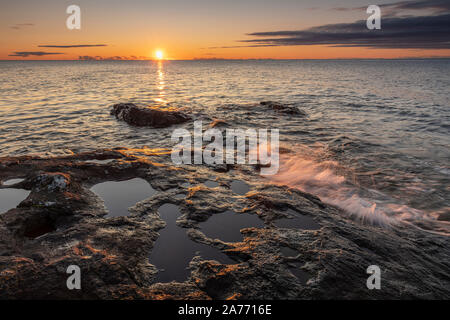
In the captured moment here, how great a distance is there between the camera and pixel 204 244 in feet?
Result: 12.2

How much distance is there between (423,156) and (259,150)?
19.7 ft

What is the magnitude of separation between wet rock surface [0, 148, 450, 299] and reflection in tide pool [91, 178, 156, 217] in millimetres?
153

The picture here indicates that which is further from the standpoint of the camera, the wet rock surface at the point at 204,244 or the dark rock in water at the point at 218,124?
the dark rock in water at the point at 218,124

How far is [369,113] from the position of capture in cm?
1625

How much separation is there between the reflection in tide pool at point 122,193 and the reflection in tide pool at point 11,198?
1213 millimetres

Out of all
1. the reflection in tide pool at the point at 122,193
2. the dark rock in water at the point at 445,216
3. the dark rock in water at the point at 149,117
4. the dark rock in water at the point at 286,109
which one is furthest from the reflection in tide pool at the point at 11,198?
the dark rock in water at the point at 286,109

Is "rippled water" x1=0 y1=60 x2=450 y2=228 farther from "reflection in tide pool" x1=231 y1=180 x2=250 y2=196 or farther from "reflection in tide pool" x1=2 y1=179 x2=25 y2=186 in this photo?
"reflection in tide pool" x1=2 y1=179 x2=25 y2=186

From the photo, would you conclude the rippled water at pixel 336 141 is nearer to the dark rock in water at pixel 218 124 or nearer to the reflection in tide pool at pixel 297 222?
the dark rock in water at pixel 218 124

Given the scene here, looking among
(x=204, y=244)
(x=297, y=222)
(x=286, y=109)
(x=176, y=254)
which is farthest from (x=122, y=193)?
(x=286, y=109)

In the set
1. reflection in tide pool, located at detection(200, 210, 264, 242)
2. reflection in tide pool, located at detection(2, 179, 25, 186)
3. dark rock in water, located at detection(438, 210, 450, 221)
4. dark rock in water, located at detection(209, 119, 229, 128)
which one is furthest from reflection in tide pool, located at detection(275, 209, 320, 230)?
dark rock in water, located at detection(209, 119, 229, 128)

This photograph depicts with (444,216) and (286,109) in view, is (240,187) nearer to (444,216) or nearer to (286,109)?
(444,216)

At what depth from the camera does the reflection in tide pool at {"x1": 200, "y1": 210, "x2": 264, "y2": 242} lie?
3955 millimetres

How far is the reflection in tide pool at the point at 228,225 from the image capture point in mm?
3955
